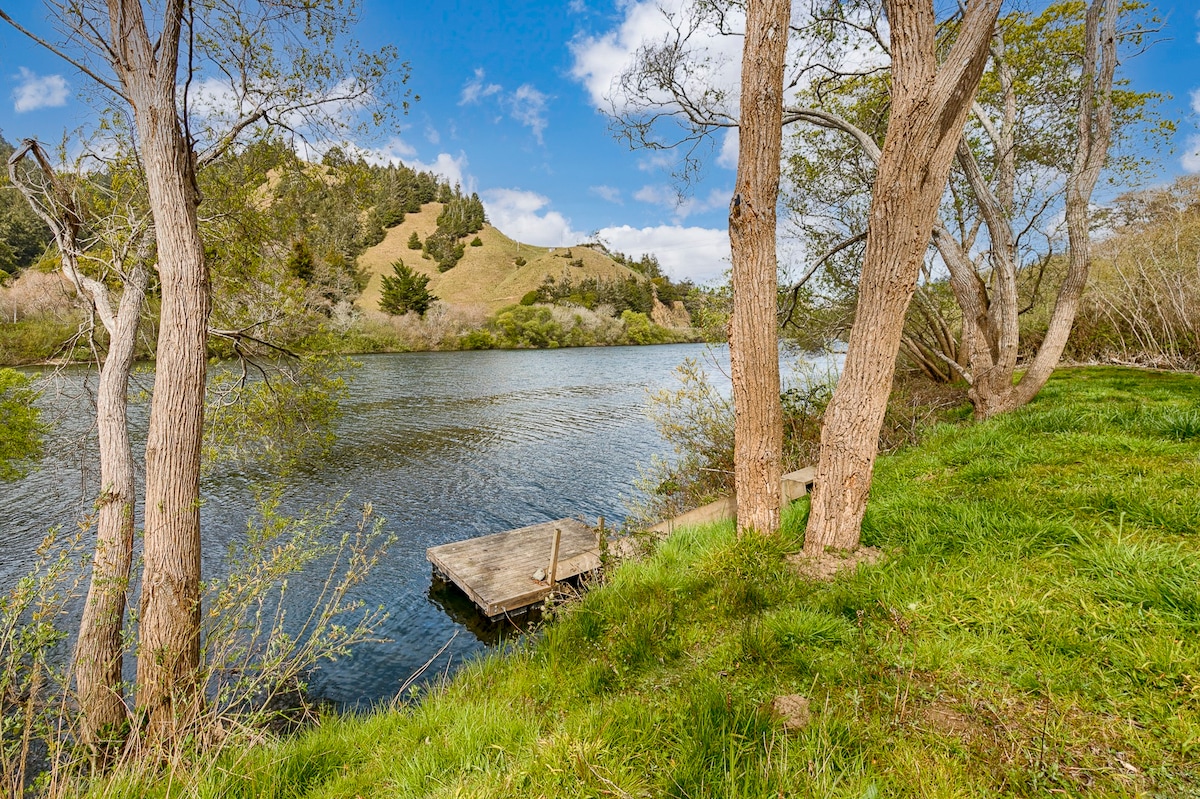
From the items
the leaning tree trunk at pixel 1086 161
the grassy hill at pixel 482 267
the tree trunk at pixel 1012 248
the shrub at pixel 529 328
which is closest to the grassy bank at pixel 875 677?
the tree trunk at pixel 1012 248

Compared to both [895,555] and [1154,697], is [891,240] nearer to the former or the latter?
[895,555]

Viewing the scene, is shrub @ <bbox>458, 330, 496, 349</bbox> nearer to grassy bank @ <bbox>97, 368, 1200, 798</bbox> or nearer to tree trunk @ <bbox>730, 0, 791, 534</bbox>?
grassy bank @ <bbox>97, 368, 1200, 798</bbox>

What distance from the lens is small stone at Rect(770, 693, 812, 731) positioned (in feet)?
7.72

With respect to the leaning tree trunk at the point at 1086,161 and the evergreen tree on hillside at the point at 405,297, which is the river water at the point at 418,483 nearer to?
the leaning tree trunk at the point at 1086,161

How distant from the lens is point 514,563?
28.9ft

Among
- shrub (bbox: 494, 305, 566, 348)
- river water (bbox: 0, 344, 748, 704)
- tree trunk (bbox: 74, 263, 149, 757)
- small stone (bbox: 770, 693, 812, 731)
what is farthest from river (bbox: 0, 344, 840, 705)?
shrub (bbox: 494, 305, 566, 348)

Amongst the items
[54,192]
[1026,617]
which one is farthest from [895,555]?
[54,192]

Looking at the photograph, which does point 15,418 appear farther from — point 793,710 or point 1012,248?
point 1012,248

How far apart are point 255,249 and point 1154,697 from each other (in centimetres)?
943

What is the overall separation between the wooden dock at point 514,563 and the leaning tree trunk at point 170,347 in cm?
370

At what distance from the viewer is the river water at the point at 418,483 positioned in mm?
7691

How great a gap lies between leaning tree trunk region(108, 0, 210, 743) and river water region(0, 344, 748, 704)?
1969 millimetres

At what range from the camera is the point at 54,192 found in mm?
5668

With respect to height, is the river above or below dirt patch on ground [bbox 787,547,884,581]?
below
